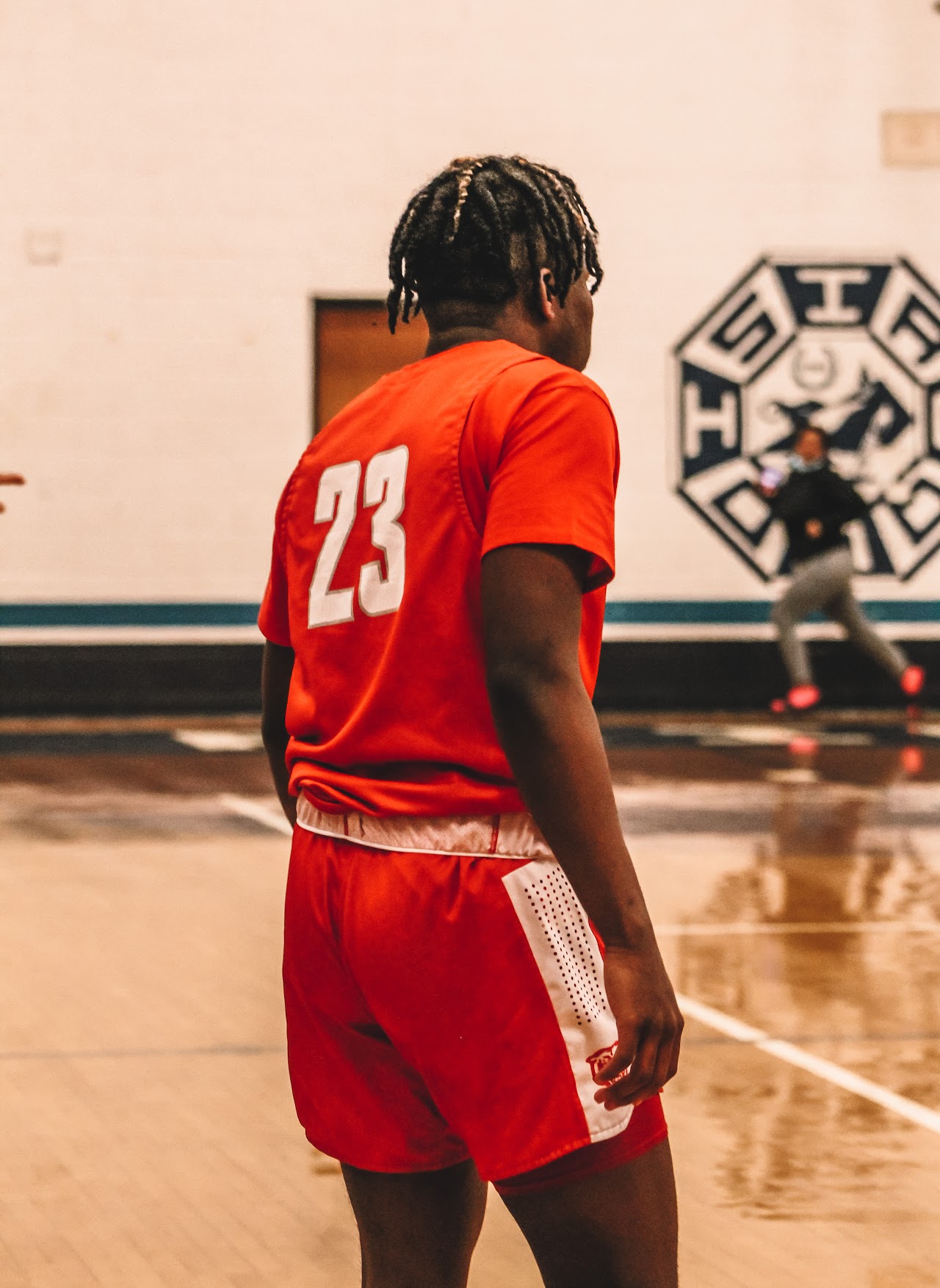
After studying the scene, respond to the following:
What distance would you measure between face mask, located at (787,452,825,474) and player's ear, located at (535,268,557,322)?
40.1ft

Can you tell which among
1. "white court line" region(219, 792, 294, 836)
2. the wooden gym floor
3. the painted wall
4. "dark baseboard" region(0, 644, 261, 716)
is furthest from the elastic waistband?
the painted wall

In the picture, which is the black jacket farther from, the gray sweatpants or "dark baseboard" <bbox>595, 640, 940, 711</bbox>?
"dark baseboard" <bbox>595, 640, 940, 711</bbox>

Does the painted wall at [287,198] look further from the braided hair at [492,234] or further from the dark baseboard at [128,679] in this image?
the braided hair at [492,234]

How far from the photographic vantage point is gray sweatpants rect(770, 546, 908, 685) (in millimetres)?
14547

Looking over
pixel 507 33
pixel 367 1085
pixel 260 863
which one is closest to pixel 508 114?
pixel 507 33

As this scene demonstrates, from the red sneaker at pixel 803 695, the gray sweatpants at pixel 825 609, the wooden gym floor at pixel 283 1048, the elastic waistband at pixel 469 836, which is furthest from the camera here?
the red sneaker at pixel 803 695

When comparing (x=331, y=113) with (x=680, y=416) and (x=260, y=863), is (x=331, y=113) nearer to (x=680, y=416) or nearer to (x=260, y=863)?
(x=680, y=416)

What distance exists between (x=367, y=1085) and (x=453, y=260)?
3.11 ft

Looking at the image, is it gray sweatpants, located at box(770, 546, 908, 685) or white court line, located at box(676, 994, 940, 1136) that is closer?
white court line, located at box(676, 994, 940, 1136)

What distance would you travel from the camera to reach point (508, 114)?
1575 cm

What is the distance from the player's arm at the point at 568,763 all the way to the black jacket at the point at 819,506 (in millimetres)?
12464

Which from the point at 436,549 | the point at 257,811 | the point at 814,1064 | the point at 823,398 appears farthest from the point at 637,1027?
the point at 823,398

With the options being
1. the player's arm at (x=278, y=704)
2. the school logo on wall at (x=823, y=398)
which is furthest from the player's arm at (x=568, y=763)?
the school logo on wall at (x=823, y=398)

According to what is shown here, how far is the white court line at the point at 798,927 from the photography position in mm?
6859
